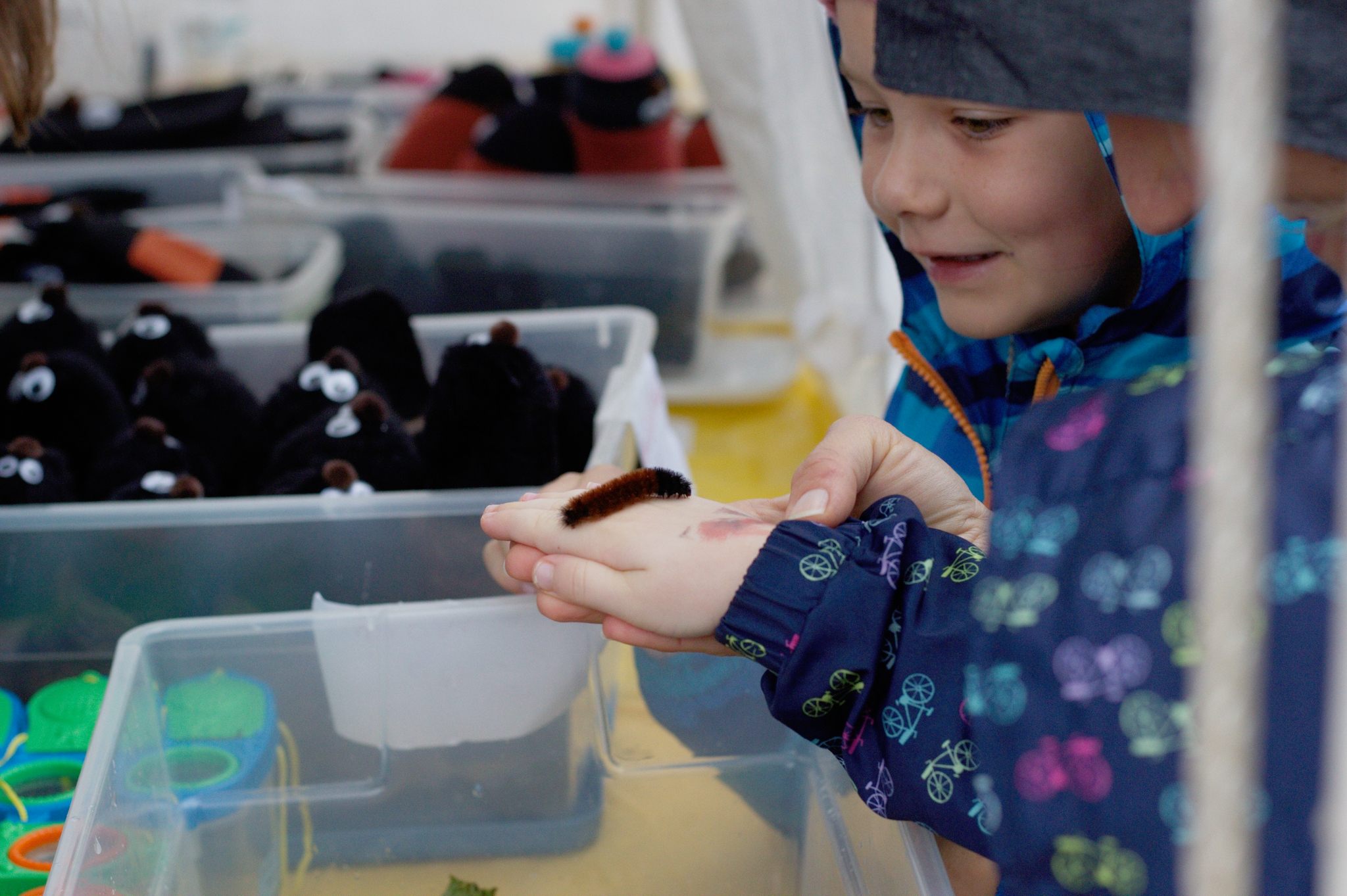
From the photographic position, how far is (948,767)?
436mm

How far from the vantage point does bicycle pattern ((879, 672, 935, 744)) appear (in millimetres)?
441

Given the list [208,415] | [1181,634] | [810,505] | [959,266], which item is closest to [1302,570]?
[1181,634]

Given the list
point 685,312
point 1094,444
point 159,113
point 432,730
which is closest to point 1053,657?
point 1094,444

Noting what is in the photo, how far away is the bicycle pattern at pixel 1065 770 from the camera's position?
Result: 0.31 m

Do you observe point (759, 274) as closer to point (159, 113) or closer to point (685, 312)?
point (685, 312)

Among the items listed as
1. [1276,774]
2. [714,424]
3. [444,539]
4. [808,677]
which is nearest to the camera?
[1276,774]

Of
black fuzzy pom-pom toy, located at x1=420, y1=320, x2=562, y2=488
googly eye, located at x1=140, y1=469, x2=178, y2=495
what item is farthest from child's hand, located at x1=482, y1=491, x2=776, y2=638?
googly eye, located at x1=140, y1=469, x2=178, y2=495

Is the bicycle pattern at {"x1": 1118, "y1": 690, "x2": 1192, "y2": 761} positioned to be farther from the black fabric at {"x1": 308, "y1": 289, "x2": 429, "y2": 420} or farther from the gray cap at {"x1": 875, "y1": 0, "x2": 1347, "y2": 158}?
the black fabric at {"x1": 308, "y1": 289, "x2": 429, "y2": 420}

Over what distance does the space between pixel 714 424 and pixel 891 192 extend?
0.68 meters

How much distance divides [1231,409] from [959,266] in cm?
44

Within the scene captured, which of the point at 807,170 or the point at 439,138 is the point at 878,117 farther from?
the point at 439,138

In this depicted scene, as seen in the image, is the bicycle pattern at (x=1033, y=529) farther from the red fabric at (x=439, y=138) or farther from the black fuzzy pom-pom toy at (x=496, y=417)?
the red fabric at (x=439, y=138)

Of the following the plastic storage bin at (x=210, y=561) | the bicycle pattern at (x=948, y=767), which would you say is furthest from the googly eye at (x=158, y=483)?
the bicycle pattern at (x=948, y=767)

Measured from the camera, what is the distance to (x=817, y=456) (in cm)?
55
